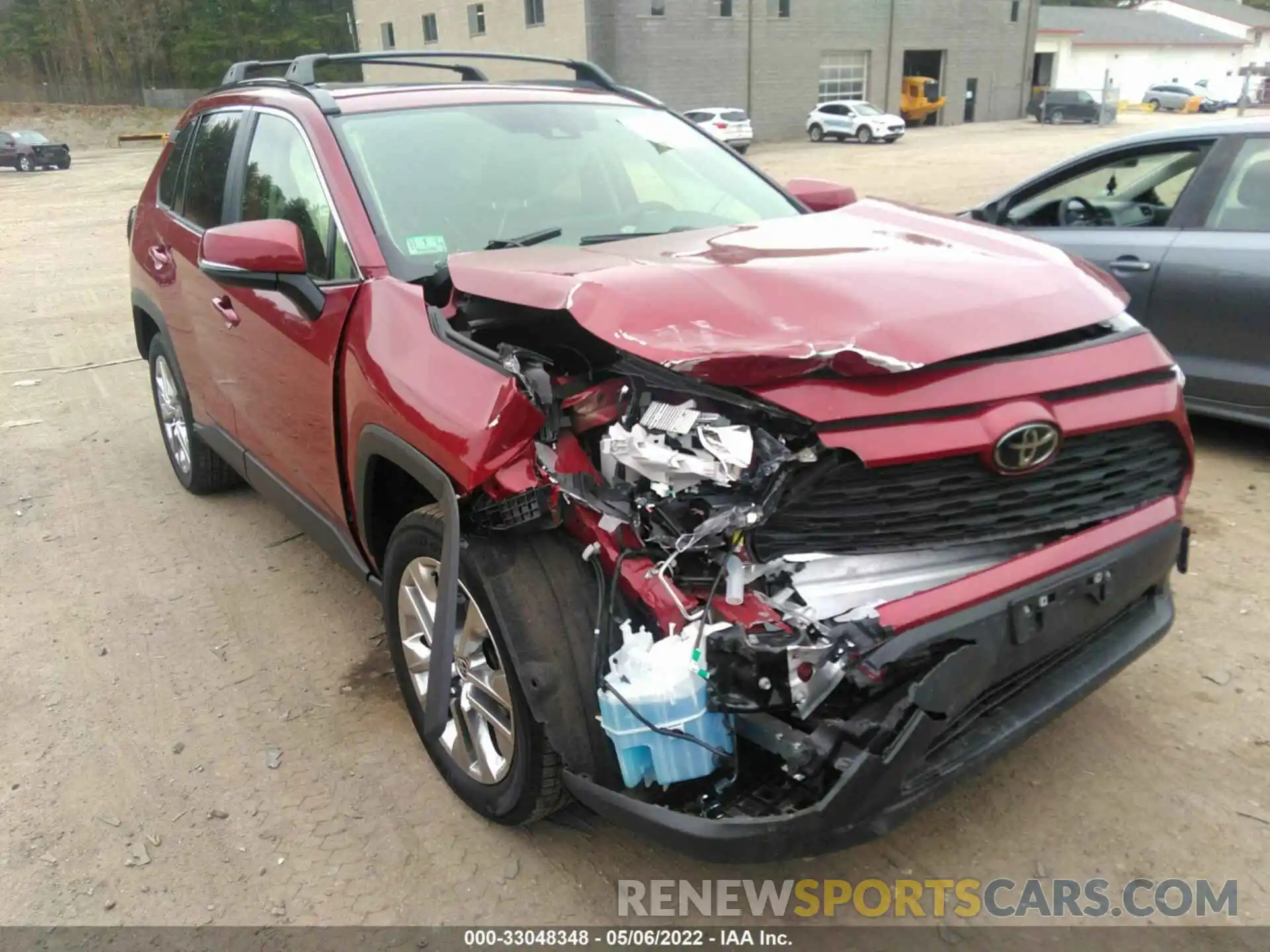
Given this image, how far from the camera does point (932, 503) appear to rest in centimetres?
→ 224

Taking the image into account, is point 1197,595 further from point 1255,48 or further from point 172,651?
point 1255,48

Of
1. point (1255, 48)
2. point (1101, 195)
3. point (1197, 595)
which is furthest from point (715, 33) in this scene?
point (1255, 48)

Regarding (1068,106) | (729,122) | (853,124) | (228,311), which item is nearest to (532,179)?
(228,311)

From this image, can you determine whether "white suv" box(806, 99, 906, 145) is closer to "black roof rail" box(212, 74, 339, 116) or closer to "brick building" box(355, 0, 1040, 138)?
"brick building" box(355, 0, 1040, 138)

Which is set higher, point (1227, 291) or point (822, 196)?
point (822, 196)

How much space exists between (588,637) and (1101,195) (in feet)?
15.9

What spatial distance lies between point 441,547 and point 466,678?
36cm

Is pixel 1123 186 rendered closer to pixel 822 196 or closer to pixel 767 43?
pixel 822 196

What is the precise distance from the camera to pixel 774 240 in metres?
2.96

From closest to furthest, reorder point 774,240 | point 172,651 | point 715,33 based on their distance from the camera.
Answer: point 774,240 < point 172,651 < point 715,33

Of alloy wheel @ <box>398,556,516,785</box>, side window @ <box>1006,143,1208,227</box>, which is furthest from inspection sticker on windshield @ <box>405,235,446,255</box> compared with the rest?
side window @ <box>1006,143,1208,227</box>

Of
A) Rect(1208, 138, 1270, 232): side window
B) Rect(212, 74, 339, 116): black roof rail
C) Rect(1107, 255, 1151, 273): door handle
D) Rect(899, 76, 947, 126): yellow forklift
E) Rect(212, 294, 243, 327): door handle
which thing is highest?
Rect(212, 74, 339, 116): black roof rail

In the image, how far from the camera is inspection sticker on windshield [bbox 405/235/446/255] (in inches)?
121

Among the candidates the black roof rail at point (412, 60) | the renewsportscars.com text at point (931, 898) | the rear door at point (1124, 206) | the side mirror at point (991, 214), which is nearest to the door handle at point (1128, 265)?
the rear door at point (1124, 206)
